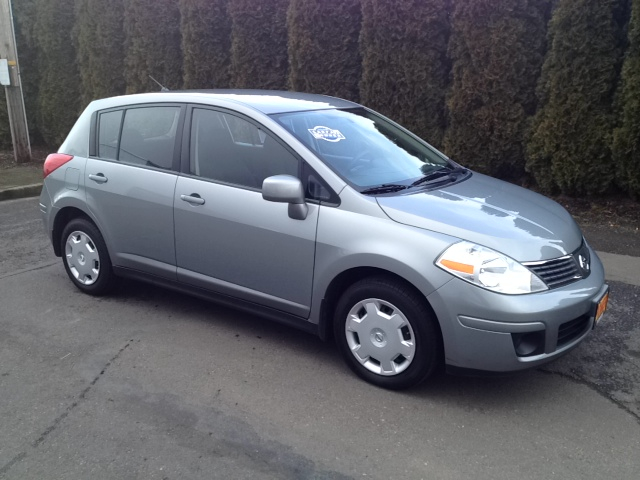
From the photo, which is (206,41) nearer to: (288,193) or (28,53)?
(28,53)

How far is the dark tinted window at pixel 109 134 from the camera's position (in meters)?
5.23

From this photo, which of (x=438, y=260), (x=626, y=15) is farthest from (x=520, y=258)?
(x=626, y=15)

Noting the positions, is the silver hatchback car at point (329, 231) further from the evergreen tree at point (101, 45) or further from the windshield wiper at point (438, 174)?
the evergreen tree at point (101, 45)

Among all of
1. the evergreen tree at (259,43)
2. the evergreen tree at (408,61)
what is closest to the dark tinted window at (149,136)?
the evergreen tree at (408,61)

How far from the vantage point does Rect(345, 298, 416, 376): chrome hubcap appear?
372cm

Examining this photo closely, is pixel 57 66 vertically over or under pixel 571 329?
under

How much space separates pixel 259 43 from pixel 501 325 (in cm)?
724

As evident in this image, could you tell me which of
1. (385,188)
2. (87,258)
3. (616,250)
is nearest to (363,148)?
(385,188)

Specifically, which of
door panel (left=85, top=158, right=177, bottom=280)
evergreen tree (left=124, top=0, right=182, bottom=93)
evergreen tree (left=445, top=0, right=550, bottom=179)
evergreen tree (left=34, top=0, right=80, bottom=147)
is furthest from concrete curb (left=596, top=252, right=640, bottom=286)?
evergreen tree (left=34, top=0, right=80, bottom=147)

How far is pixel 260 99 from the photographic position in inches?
184

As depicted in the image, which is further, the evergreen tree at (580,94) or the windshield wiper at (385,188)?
the evergreen tree at (580,94)

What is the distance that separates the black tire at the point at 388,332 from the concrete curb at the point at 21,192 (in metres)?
7.42

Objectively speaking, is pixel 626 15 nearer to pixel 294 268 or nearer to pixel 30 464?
pixel 294 268

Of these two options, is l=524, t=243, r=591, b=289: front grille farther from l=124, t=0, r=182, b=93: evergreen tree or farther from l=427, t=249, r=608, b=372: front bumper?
l=124, t=0, r=182, b=93: evergreen tree
